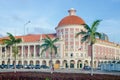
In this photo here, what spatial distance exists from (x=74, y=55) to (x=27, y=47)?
82.1ft

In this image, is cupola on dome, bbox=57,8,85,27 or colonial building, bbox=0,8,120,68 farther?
cupola on dome, bbox=57,8,85,27

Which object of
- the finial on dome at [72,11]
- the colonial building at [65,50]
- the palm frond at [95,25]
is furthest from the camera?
the finial on dome at [72,11]

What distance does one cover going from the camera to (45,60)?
398 feet

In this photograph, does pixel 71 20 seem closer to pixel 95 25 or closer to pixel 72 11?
pixel 72 11

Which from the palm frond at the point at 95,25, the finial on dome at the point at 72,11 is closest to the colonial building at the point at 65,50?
the finial on dome at the point at 72,11

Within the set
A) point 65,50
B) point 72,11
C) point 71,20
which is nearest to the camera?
point 65,50

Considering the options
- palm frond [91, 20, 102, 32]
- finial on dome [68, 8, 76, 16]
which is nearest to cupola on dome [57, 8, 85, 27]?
finial on dome [68, 8, 76, 16]

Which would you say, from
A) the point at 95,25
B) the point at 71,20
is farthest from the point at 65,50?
the point at 95,25

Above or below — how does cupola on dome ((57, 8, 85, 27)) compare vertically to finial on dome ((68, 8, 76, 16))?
below

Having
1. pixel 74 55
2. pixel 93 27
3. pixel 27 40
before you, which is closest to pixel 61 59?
pixel 74 55

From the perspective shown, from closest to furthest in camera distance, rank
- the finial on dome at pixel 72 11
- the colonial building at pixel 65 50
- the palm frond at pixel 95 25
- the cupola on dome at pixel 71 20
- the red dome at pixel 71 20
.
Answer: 1. the palm frond at pixel 95 25
2. the colonial building at pixel 65 50
3. the cupola on dome at pixel 71 20
4. the red dome at pixel 71 20
5. the finial on dome at pixel 72 11

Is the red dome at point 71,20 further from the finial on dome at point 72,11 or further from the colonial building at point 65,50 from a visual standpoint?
the finial on dome at point 72,11

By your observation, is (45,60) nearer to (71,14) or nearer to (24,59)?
(24,59)

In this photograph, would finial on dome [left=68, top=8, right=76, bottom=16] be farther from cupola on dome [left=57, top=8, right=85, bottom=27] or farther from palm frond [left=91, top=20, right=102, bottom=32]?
palm frond [left=91, top=20, right=102, bottom=32]
